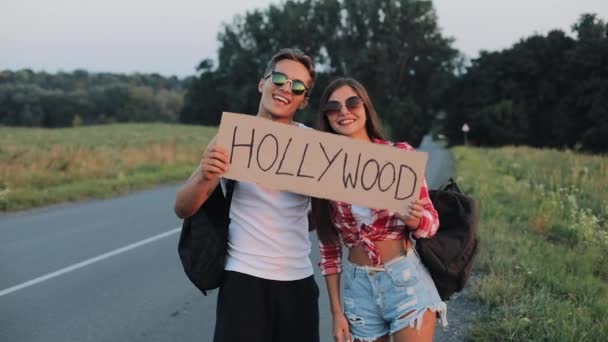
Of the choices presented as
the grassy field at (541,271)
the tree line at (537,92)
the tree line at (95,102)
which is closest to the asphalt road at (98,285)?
the grassy field at (541,271)

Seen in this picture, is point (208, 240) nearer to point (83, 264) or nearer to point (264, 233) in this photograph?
point (264, 233)

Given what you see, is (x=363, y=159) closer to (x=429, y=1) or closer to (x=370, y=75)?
(x=370, y=75)

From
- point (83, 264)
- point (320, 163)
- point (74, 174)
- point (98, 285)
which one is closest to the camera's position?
point (320, 163)

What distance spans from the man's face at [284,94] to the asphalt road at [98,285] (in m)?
2.52

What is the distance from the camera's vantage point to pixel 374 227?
2.22 meters

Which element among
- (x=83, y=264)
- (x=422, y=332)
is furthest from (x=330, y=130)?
(x=83, y=264)

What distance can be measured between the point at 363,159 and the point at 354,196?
151 millimetres

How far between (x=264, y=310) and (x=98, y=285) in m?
4.17

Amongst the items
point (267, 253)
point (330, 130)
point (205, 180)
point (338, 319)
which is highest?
point (330, 130)

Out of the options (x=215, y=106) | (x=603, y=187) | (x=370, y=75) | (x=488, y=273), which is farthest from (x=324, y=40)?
(x=488, y=273)

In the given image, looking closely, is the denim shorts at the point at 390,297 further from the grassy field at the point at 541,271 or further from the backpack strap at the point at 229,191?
the grassy field at the point at 541,271

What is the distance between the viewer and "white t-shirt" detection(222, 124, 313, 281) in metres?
2.17

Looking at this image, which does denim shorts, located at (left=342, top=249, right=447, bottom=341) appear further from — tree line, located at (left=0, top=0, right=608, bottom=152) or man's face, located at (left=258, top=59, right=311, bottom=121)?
tree line, located at (left=0, top=0, right=608, bottom=152)

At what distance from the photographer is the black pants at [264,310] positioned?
214 cm
